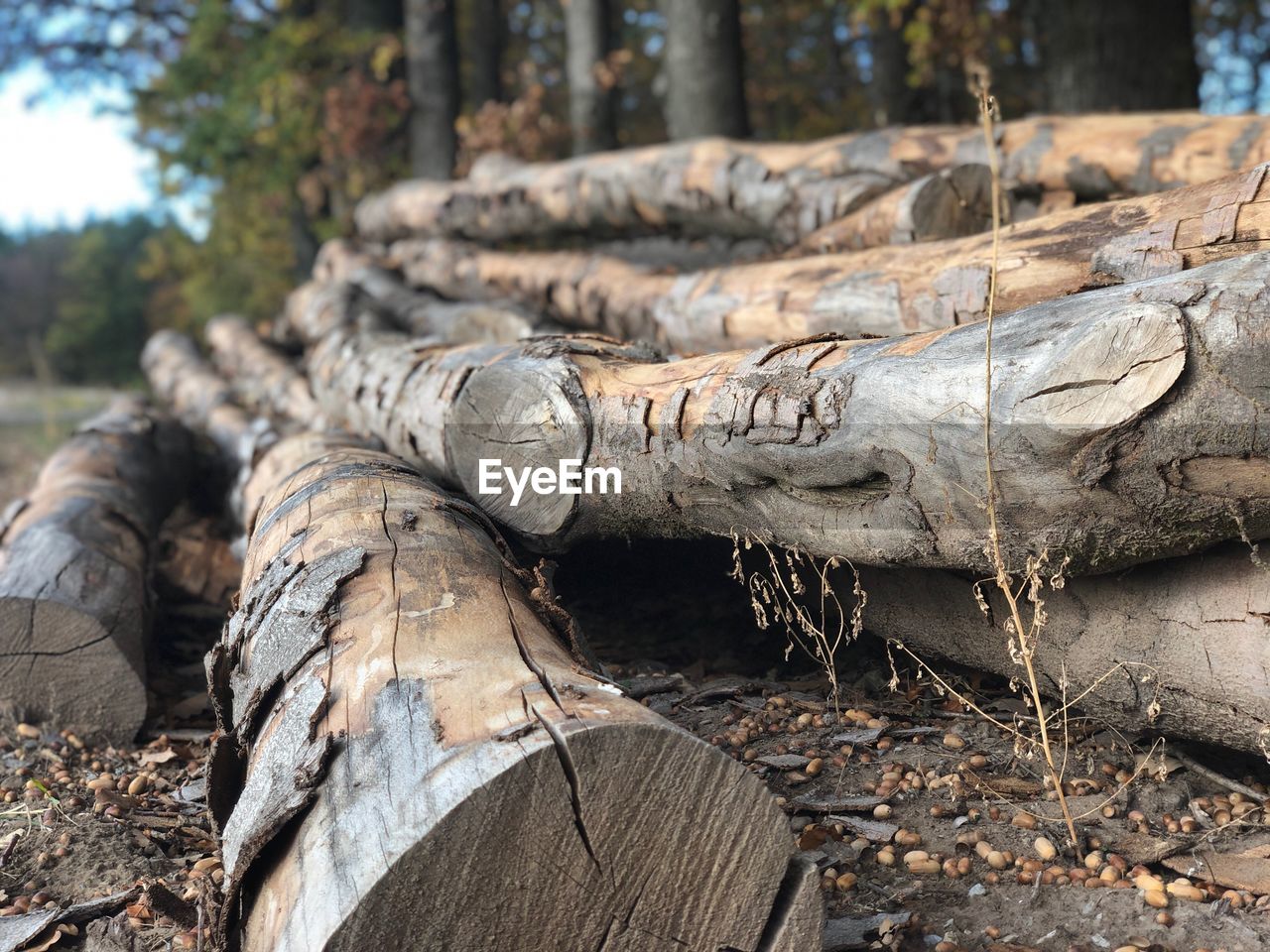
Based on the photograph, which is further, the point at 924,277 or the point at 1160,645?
the point at 924,277

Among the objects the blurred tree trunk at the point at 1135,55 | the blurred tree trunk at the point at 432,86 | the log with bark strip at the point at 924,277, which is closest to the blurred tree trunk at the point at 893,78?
the blurred tree trunk at the point at 432,86

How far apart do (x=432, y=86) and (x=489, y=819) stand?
1064cm

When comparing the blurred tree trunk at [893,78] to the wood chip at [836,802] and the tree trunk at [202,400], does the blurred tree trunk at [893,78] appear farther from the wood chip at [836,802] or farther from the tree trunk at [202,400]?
the wood chip at [836,802]

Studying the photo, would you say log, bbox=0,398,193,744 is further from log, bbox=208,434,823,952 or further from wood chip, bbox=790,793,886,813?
wood chip, bbox=790,793,886,813

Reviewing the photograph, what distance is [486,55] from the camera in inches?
468

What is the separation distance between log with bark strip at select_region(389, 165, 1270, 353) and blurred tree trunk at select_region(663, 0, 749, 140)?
2.35 meters

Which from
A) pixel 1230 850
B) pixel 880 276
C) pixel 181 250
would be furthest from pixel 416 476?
pixel 181 250

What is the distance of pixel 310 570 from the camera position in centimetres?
269

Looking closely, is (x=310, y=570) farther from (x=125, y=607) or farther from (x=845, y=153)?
(x=845, y=153)

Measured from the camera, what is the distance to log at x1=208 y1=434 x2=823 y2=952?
175cm

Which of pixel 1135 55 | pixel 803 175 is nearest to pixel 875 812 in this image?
pixel 803 175

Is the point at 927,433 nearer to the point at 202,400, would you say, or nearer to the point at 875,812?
the point at 875,812

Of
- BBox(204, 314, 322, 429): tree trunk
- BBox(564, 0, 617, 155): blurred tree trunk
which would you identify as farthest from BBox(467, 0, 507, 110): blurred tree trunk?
BBox(204, 314, 322, 429): tree trunk

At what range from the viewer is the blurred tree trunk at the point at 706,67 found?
7965mm
